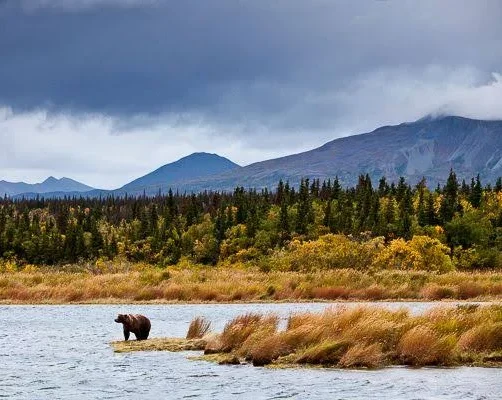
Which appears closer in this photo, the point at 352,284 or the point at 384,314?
the point at 384,314

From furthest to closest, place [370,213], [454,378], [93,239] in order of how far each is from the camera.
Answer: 1. [93,239]
2. [370,213]
3. [454,378]

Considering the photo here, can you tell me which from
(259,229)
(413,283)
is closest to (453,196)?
(259,229)

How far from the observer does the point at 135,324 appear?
3200 cm

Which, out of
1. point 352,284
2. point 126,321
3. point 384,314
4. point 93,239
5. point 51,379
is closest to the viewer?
point 51,379

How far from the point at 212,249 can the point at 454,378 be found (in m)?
128

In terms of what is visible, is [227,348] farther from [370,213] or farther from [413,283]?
[370,213]

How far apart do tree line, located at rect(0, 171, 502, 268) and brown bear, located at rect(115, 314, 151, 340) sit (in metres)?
97.6

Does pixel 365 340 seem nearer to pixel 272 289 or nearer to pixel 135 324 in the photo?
pixel 135 324

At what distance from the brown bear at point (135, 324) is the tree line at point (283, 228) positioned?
97.6 m

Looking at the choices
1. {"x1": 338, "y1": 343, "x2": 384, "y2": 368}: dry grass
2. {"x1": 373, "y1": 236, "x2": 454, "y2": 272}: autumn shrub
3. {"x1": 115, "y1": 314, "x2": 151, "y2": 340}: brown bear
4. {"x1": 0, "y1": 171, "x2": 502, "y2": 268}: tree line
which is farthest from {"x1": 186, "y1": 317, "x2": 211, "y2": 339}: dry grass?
{"x1": 0, "y1": 171, "x2": 502, "y2": 268}: tree line

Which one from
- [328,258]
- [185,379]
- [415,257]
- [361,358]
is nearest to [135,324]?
[185,379]

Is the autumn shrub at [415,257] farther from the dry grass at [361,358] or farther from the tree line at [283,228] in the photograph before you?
the dry grass at [361,358]

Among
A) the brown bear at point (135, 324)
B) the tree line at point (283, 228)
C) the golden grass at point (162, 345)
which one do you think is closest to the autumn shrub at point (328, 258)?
the tree line at point (283, 228)

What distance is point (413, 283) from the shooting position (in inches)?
2440
